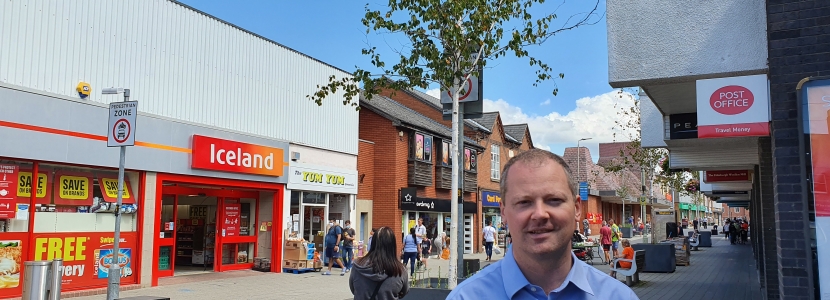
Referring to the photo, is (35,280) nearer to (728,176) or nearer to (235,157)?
(235,157)

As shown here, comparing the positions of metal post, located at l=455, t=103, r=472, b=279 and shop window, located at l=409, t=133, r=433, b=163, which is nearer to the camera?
metal post, located at l=455, t=103, r=472, b=279

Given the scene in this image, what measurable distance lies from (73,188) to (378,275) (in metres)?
10.3

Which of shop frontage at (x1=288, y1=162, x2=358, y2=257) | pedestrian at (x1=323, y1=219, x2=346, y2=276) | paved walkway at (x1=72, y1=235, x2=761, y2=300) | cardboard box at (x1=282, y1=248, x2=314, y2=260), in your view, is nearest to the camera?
paved walkway at (x1=72, y1=235, x2=761, y2=300)

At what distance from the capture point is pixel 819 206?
256 inches

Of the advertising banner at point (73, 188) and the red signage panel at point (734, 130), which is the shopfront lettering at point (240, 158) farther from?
the red signage panel at point (734, 130)

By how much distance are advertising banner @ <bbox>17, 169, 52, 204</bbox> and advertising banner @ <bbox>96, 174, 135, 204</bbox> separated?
1231 millimetres

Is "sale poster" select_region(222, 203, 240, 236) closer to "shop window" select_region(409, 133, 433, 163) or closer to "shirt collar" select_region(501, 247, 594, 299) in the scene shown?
"shop window" select_region(409, 133, 433, 163)

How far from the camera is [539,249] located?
1939 millimetres

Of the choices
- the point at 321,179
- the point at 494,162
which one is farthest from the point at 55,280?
the point at 494,162

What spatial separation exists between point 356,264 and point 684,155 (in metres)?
10.9

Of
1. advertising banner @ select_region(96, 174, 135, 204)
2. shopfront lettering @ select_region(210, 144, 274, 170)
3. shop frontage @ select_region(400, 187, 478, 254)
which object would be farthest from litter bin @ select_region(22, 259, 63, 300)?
shop frontage @ select_region(400, 187, 478, 254)

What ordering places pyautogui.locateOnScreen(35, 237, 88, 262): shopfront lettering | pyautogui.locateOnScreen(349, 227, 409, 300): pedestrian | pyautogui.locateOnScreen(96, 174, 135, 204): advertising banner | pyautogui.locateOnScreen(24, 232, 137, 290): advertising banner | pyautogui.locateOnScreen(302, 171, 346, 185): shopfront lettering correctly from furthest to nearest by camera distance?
pyautogui.locateOnScreen(302, 171, 346, 185): shopfront lettering
pyautogui.locateOnScreen(96, 174, 135, 204): advertising banner
pyautogui.locateOnScreen(24, 232, 137, 290): advertising banner
pyautogui.locateOnScreen(35, 237, 88, 262): shopfront lettering
pyautogui.locateOnScreen(349, 227, 409, 300): pedestrian

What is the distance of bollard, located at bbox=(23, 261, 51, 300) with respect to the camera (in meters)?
10.5

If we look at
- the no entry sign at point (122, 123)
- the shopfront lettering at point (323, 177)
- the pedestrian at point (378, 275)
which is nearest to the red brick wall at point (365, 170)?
the shopfront lettering at point (323, 177)
